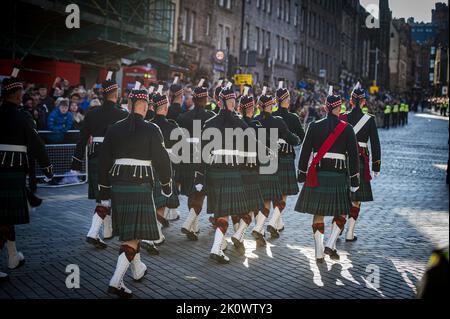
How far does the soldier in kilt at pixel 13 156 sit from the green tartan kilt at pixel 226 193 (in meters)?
2.11

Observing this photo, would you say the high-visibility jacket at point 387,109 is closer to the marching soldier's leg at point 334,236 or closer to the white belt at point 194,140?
the white belt at point 194,140

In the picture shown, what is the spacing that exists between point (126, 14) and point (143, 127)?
2606 cm

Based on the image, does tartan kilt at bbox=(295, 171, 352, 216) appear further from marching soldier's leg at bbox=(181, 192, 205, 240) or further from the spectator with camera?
the spectator with camera

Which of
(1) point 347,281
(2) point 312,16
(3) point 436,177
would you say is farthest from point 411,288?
(2) point 312,16

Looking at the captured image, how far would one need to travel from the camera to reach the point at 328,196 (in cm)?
843

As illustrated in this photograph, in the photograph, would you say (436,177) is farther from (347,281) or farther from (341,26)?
(341,26)

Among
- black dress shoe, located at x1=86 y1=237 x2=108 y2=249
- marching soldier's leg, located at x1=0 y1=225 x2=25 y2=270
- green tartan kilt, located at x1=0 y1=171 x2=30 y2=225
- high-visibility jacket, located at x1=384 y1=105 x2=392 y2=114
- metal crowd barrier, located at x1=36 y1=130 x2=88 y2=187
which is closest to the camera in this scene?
green tartan kilt, located at x1=0 y1=171 x2=30 y2=225

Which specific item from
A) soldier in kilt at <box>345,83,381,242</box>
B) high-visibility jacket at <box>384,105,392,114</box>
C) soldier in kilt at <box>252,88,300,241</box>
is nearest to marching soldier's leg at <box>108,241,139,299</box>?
soldier in kilt at <box>252,88,300,241</box>

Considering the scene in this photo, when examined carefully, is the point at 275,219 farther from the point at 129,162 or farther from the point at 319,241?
the point at 129,162

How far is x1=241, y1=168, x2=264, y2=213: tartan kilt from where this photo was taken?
8.69 m

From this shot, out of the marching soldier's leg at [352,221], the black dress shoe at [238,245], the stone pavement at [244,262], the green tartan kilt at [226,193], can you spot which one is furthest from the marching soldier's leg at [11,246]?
the marching soldier's leg at [352,221]

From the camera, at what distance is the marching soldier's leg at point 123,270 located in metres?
6.52

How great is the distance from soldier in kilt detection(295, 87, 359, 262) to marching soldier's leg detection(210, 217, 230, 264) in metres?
0.96

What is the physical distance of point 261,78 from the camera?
50094 mm
